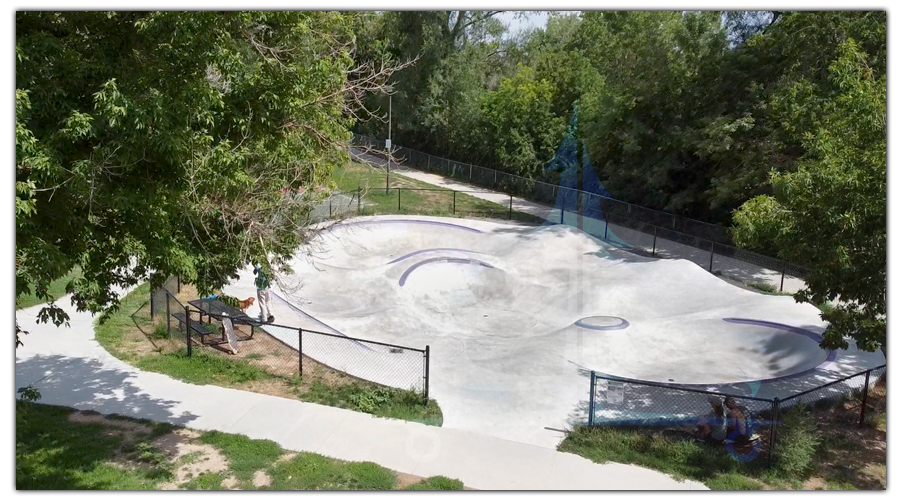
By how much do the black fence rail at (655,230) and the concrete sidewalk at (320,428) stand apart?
12.5 meters

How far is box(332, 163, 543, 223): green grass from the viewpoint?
30094mm

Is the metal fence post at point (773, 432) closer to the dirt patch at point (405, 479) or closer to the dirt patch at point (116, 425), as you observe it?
the dirt patch at point (405, 479)

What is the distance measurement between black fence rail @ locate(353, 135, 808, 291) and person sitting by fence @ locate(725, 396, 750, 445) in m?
10.7

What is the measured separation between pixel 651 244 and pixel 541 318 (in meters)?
9.16

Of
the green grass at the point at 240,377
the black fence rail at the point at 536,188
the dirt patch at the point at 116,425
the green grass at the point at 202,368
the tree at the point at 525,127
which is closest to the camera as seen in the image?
the dirt patch at the point at 116,425

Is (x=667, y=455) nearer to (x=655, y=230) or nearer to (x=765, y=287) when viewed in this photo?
(x=765, y=287)

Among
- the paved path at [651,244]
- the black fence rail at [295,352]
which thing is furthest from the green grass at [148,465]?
the paved path at [651,244]

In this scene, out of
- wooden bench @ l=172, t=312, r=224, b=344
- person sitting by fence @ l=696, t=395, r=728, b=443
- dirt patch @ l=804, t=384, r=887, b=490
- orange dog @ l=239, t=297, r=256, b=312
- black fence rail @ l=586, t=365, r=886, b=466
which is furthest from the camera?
orange dog @ l=239, t=297, r=256, b=312

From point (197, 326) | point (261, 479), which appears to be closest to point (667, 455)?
point (261, 479)

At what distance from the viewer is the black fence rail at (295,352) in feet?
47.1

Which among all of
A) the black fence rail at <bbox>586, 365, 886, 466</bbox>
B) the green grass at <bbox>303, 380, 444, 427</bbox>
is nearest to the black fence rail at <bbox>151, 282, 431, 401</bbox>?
the green grass at <bbox>303, 380, 444, 427</bbox>

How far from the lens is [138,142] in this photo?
7906mm

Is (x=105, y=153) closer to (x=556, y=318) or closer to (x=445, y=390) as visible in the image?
(x=445, y=390)

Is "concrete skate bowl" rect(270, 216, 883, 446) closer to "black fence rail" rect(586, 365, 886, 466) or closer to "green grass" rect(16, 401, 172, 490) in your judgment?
"black fence rail" rect(586, 365, 886, 466)
